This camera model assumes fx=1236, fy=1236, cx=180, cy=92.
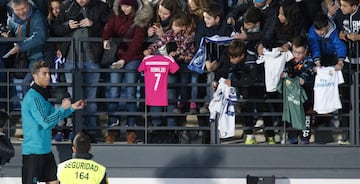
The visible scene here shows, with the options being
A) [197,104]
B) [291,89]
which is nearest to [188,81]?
[197,104]

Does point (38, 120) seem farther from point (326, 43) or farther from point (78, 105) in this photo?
point (326, 43)

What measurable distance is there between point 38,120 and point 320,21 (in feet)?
11.7

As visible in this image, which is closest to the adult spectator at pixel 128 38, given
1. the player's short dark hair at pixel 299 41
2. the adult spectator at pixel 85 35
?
the adult spectator at pixel 85 35

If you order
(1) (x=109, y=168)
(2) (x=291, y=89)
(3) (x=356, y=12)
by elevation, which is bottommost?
(1) (x=109, y=168)

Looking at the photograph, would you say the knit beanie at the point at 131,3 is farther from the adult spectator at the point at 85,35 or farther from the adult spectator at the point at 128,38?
the adult spectator at the point at 85,35

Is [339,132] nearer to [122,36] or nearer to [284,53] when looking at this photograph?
[284,53]

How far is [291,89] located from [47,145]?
2991 millimetres

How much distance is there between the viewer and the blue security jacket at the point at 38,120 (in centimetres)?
1395

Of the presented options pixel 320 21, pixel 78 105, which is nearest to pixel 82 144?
pixel 78 105

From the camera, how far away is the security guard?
12.2 metres

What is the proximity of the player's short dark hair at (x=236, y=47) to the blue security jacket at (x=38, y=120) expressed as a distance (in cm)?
210

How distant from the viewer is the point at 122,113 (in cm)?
1508

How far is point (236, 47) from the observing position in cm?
1470

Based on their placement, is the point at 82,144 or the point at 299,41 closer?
the point at 82,144
